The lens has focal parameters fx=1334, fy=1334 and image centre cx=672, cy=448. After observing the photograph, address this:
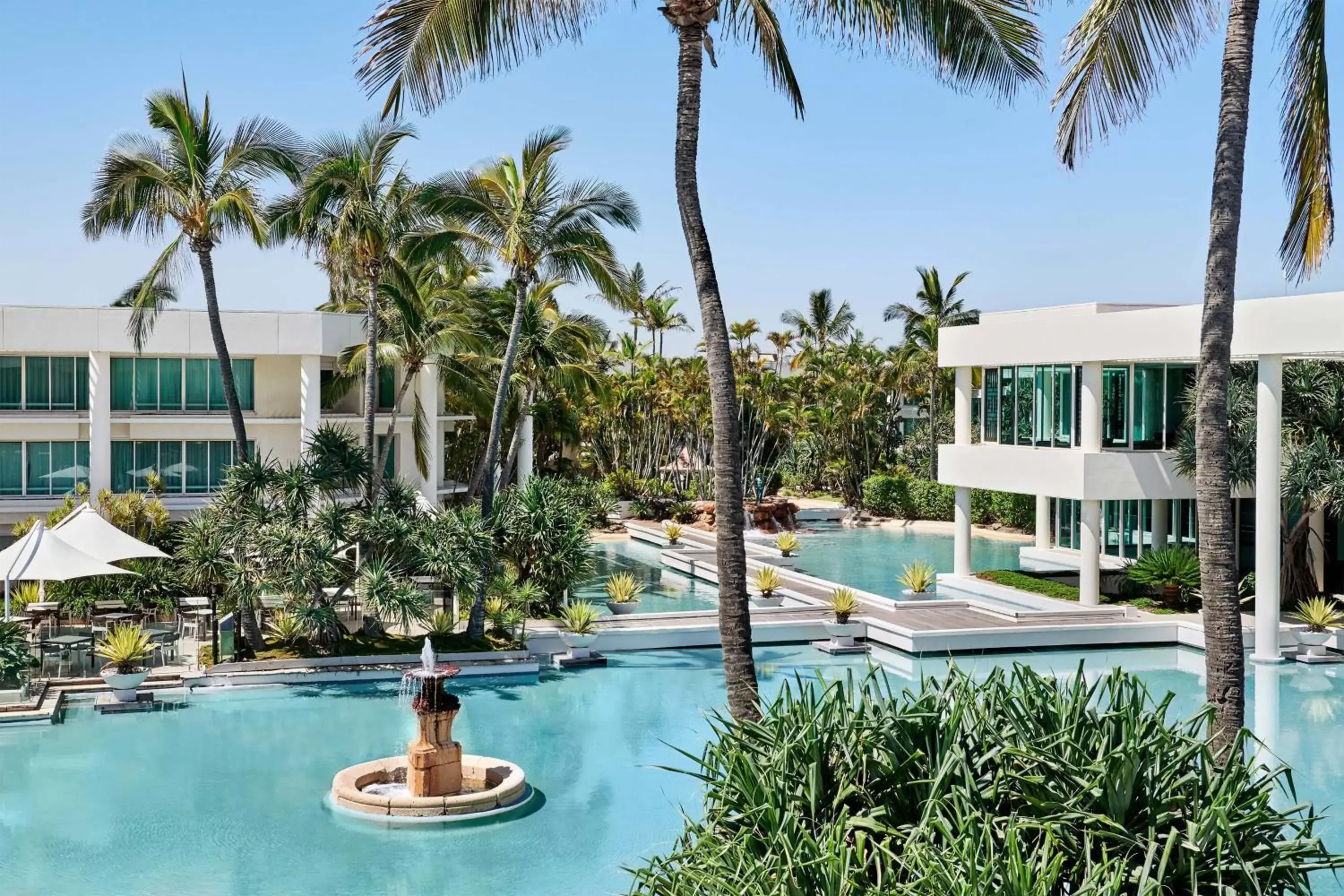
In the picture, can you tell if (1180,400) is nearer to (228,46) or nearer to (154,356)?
(228,46)

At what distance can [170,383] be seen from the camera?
A: 1335 inches

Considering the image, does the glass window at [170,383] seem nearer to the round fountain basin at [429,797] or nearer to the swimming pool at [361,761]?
the swimming pool at [361,761]

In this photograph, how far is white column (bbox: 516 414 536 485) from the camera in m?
42.2

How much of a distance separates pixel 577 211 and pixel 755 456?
3415cm

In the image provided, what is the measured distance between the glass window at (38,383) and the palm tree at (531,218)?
50.0 ft

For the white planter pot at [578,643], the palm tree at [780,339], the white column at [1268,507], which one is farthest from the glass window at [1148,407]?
the palm tree at [780,339]

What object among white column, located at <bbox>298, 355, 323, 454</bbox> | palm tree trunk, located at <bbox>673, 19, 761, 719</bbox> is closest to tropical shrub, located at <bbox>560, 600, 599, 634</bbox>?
white column, located at <bbox>298, 355, 323, 454</bbox>

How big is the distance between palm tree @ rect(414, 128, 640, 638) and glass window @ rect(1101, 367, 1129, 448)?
1204cm

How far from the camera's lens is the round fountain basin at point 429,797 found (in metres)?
14.9

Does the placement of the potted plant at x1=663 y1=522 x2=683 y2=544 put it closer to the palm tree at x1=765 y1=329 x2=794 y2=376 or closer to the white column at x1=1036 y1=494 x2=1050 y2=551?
the white column at x1=1036 y1=494 x2=1050 y2=551

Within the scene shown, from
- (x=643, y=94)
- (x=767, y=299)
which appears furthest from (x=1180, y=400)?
(x=767, y=299)

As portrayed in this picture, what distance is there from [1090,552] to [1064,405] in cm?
393

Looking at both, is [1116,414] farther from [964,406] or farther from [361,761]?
[361,761]

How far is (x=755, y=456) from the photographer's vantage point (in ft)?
185
